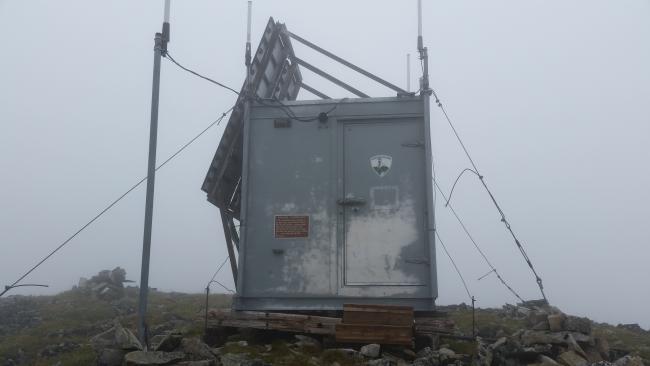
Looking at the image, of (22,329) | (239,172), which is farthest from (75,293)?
(239,172)

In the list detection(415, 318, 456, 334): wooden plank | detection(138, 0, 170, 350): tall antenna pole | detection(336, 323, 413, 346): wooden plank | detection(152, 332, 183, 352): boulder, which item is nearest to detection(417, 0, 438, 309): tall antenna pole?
detection(415, 318, 456, 334): wooden plank

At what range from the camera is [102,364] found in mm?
6109

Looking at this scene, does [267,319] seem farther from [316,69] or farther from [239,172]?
[316,69]

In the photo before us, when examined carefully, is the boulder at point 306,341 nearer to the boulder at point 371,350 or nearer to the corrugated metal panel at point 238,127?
the boulder at point 371,350

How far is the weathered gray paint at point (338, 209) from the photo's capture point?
8.09m

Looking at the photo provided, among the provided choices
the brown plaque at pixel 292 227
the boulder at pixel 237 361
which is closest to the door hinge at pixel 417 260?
the brown plaque at pixel 292 227

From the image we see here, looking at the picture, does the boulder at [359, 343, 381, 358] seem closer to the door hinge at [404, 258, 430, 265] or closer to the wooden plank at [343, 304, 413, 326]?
the wooden plank at [343, 304, 413, 326]

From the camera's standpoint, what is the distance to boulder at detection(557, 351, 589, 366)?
641 centimetres

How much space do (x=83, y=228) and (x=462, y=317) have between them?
847cm

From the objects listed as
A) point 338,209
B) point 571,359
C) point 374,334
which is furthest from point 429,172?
point 571,359

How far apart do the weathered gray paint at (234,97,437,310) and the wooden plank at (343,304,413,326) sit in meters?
0.75

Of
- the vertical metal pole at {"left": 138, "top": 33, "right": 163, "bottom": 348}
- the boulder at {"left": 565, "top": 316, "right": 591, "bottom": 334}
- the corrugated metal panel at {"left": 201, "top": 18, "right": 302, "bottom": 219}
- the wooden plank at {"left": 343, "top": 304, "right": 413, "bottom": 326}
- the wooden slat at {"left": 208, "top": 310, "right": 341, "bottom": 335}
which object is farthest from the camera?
the corrugated metal panel at {"left": 201, "top": 18, "right": 302, "bottom": 219}

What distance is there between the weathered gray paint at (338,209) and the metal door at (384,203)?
15mm

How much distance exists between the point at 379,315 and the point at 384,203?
1789mm
